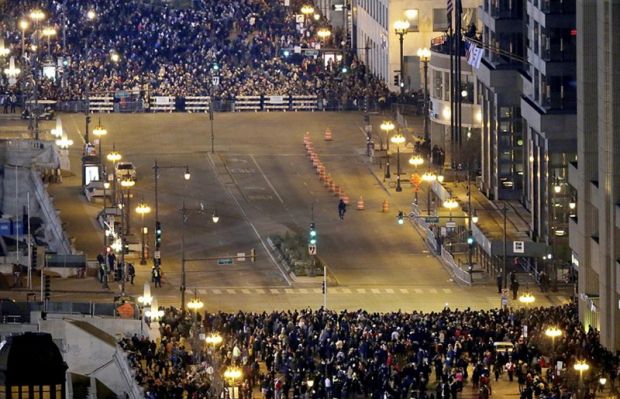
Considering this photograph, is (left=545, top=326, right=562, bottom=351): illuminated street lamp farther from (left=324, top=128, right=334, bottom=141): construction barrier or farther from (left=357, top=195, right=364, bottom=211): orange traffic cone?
(left=324, top=128, right=334, bottom=141): construction barrier

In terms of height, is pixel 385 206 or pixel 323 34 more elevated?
pixel 323 34

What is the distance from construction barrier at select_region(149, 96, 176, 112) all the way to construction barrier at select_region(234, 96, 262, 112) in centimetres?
464

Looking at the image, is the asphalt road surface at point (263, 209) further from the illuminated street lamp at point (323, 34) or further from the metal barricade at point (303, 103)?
the illuminated street lamp at point (323, 34)

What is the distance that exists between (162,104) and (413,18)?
1926 cm

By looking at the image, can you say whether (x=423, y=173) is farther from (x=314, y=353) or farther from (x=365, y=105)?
(x=314, y=353)

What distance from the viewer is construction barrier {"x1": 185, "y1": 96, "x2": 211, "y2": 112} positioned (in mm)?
178125

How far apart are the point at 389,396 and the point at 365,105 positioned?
85.8 meters

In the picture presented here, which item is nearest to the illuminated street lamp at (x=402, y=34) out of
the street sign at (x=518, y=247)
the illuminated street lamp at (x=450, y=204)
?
the illuminated street lamp at (x=450, y=204)

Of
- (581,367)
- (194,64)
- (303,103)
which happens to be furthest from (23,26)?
(581,367)

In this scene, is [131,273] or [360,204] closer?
[131,273]

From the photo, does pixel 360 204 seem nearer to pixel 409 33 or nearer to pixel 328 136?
pixel 328 136

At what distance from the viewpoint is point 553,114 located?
126000mm

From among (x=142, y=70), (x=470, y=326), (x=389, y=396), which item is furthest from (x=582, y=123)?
(x=142, y=70)

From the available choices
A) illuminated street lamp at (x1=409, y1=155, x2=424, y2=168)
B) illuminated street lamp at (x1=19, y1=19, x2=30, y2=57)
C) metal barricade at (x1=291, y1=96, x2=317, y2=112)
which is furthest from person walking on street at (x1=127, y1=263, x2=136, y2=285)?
illuminated street lamp at (x1=19, y1=19, x2=30, y2=57)
